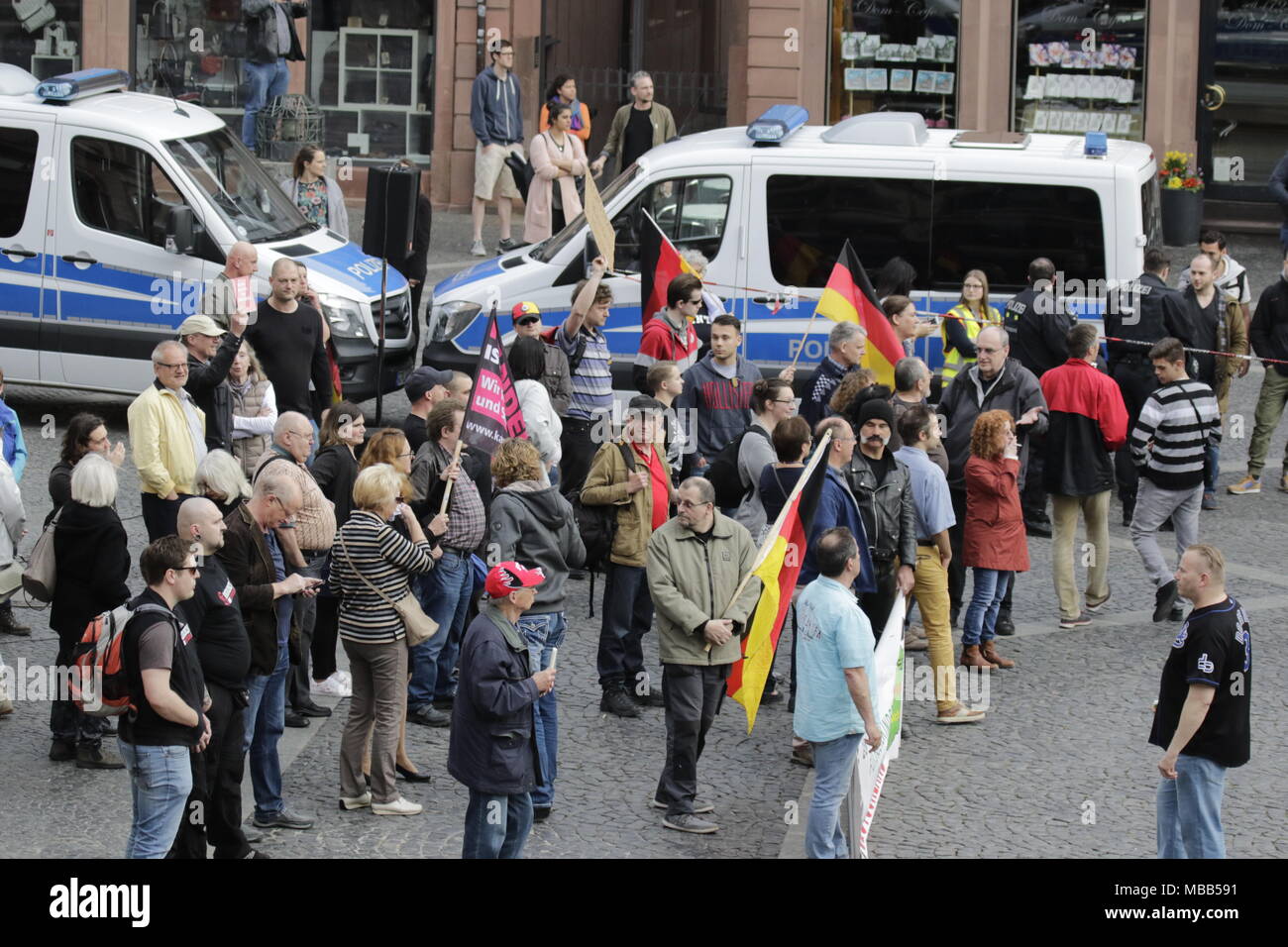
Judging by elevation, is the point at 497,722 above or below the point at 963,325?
below

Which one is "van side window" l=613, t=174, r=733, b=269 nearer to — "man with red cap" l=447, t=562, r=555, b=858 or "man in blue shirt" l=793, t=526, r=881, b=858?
"man in blue shirt" l=793, t=526, r=881, b=858

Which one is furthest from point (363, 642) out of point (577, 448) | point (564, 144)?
point (564, 144)

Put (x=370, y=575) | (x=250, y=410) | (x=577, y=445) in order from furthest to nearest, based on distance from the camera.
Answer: (x=577, y=445) → (x=250, y=410) → (x=370, y=575)

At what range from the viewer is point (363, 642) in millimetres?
8953

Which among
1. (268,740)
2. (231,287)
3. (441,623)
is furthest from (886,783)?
(231,287)

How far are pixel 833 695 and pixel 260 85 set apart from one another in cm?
1635

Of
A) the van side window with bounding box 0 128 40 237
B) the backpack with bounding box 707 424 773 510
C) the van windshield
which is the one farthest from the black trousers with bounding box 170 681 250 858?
the van side window with bounding box 0 128 40 237

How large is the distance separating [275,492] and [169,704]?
4.41ft

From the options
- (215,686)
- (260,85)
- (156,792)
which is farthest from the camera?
(260,85)

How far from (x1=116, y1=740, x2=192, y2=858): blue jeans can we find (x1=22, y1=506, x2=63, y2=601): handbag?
1.74m

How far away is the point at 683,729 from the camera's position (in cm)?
917

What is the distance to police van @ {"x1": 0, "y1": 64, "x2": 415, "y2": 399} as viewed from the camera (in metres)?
15.2

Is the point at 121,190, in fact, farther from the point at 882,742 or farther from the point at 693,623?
the point at 882,742

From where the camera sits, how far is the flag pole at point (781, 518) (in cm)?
930
